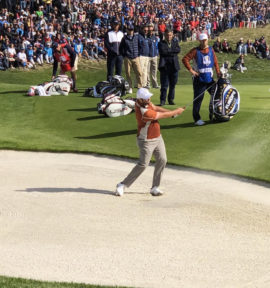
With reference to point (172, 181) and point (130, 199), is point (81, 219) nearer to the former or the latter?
point (130, 199)

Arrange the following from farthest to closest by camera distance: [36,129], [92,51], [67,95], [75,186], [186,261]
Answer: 1. [92,51]
2. [67,95]
3. [36,129]
4. [75,186]
5. [186,261]

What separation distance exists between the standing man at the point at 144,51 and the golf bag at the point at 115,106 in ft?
13.9

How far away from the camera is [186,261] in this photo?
8242mm

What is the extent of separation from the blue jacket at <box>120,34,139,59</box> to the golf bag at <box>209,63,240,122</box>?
19.1 feet

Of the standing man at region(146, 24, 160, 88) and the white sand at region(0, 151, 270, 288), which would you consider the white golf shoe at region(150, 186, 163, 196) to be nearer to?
the white sand at region(0, 151, 270, 288)

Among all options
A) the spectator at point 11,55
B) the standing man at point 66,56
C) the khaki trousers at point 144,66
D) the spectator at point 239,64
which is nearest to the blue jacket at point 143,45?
the khaki trousers at point 144,66

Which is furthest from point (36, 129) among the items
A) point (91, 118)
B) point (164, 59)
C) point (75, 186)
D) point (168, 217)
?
point (168, 217)

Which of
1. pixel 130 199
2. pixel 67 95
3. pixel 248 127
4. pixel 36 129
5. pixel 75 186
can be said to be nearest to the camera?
pixel 130 199

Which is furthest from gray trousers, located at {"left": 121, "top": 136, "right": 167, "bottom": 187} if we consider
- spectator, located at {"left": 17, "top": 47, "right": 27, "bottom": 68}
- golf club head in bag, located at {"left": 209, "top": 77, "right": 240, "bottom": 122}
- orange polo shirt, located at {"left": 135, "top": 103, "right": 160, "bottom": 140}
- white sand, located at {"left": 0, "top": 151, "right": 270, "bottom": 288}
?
spectator, located at {"left": 17, "top": 47, "right": 27, "bottom": 68}

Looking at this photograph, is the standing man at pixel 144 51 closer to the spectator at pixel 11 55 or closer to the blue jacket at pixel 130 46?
the blue jacket at pixel 130 46

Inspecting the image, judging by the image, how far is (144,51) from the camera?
888 inches

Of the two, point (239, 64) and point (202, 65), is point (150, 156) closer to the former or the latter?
point (202, 65)

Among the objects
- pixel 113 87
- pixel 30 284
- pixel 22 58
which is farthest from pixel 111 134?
pixel 22 58

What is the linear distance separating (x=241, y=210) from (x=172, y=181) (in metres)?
2.19
